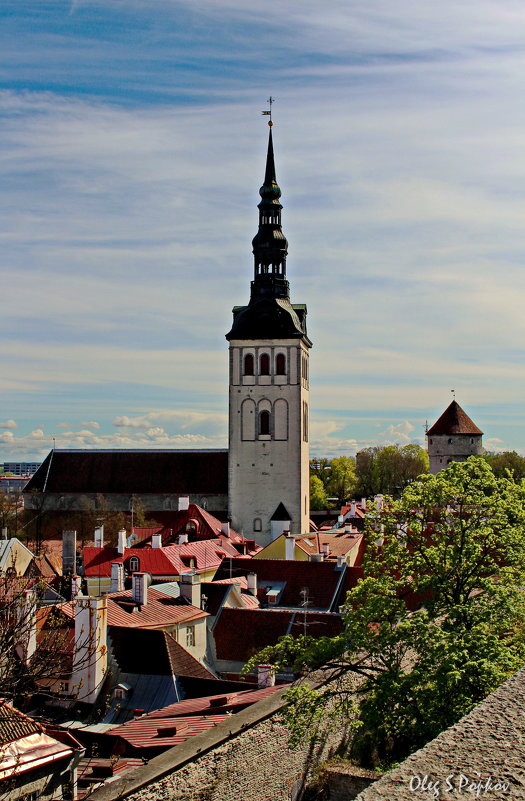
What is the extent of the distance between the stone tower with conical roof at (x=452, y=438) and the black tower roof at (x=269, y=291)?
18195 mm

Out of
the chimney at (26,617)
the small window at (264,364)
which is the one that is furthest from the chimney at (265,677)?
the small window at (264,364)

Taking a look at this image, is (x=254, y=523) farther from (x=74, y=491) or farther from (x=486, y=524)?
(x=486, y=524)

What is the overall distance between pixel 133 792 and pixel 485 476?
8476mm

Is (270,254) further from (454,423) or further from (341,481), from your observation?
(341,481)

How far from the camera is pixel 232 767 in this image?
12.4 m

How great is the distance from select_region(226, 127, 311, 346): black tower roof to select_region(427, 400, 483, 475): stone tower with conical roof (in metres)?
18.2

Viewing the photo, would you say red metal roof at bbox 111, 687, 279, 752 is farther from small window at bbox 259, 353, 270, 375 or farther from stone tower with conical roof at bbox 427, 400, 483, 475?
stone tower with conical roof at bbox 427, 400, 483, 475

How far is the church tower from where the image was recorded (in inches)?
2046

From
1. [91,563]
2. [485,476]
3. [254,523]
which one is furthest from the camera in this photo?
[254,523]

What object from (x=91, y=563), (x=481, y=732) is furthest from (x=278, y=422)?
(x=481, y=732)

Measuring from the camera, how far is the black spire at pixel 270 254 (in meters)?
53.1

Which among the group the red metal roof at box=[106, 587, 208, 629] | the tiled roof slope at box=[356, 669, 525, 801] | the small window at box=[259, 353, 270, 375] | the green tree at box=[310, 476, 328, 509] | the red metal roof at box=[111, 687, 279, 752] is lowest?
the red metal roof at box=[111, 687, 279, 752]

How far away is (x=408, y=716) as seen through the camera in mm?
13023

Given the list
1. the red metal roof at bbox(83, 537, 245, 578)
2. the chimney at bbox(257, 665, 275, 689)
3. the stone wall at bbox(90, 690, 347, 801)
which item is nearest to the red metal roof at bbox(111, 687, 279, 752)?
the chimney at bbox(257, 665, 275, 689)
